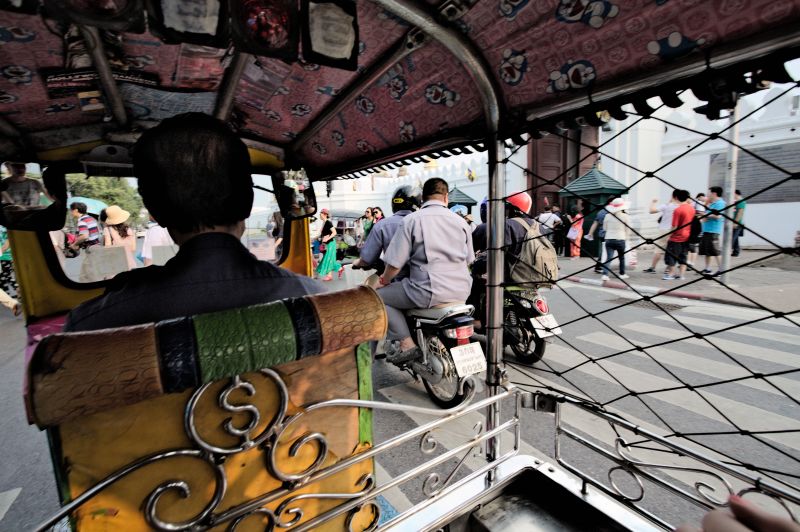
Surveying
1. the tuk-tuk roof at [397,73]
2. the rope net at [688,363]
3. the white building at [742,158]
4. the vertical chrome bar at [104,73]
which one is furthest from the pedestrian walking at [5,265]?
the white building at [742,158]

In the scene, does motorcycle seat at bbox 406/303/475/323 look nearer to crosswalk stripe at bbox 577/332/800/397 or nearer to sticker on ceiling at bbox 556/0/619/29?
crosswalk stripe at bbox 577/332/800/397

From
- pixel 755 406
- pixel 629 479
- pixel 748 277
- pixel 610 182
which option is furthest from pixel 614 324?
pixel 610 182

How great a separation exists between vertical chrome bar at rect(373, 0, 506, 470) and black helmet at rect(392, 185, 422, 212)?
7.26 feet

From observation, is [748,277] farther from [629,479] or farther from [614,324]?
[629,479]

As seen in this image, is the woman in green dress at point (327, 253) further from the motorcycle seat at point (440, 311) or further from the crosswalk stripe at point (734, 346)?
the crosswalk stripe at point (734, 346)

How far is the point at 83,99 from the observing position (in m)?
1.91

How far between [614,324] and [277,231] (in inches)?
179

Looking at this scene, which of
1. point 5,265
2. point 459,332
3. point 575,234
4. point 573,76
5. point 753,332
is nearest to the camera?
point 573,76

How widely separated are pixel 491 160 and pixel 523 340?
2.59m

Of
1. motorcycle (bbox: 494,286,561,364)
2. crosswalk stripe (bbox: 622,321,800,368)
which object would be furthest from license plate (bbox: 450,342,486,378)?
crosswalk stripe (bbox: 622,321,800,368)

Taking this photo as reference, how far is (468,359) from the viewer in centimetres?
250

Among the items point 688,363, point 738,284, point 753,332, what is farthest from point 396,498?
→ point 738,284

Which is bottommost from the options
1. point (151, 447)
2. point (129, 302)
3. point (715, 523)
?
point (715, 523)

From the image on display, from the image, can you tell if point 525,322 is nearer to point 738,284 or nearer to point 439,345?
point 439,345
